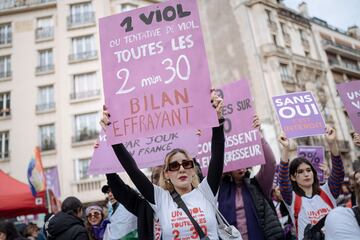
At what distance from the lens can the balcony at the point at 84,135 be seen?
20.8 metres

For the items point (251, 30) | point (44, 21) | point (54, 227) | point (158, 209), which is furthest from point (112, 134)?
point (251, 30)

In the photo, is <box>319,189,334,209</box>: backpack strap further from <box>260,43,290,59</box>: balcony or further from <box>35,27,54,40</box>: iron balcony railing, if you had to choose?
<box>260,43,290,59</box>: balcony

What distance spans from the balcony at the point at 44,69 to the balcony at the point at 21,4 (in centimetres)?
453

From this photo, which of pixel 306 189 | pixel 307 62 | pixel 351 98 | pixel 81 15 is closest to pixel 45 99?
pixel 81 15

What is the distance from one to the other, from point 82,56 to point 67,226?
2011 cm

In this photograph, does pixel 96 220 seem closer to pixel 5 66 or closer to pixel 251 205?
pixel 251 205

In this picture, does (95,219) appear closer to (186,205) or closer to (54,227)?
(54,227)

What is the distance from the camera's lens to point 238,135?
4.30 metres

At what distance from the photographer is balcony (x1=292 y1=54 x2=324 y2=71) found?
28.6 metres

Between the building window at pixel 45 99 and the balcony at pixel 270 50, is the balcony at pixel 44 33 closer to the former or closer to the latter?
the building window at pixel 45 99

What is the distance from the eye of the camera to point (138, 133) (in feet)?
9.50

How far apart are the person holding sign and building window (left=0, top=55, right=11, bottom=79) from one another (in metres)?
22.8

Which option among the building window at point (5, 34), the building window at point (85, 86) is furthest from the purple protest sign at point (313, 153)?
the building window at point (5, 34)

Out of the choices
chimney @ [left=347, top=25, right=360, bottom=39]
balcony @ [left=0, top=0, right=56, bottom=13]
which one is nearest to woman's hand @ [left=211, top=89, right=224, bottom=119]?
balcony @ [left=0, top=0, right=56, bottom=13]
